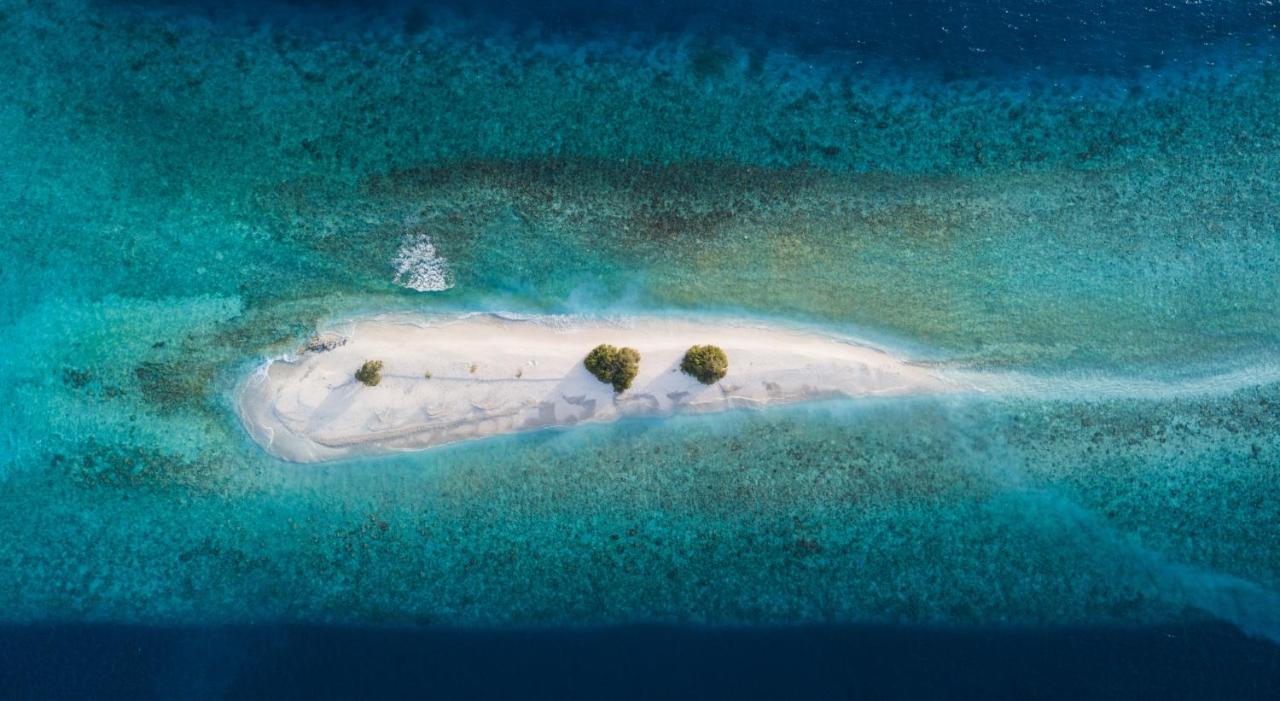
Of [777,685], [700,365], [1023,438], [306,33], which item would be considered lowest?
[777,685]

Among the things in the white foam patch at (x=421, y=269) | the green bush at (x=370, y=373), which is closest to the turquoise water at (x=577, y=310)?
the white foam patch at (x=421, y=269)

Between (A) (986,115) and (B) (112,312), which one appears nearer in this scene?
(B) (112,312)

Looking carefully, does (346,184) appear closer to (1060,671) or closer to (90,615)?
(90,615)

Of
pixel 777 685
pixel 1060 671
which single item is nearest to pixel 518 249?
pixel 777 685

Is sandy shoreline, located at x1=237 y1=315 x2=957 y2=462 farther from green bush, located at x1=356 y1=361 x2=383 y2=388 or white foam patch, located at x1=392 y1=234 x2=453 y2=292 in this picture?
white foam patch, located at x1=392 y1=234 x2=453 y2=292

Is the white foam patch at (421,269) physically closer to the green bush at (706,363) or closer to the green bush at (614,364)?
→ the green bush at (614,364)

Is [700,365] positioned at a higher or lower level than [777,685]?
higher

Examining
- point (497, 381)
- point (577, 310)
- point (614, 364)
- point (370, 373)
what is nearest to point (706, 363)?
point (614, 364)

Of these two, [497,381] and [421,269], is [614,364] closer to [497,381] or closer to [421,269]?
[497,381]
